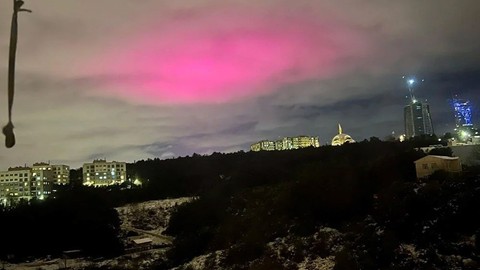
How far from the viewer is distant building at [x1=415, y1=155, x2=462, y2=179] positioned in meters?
40.3

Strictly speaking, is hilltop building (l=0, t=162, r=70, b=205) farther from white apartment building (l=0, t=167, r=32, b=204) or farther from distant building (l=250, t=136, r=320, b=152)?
distant building (l=250, t=136, r=320, b=152)

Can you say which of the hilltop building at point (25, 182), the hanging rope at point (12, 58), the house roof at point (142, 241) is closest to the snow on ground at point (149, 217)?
the house roof at point (142, 241)

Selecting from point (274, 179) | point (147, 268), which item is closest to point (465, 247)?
point (147, 268)

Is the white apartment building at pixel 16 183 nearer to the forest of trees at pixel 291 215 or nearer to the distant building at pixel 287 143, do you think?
the forest of trees at pixel 291 215

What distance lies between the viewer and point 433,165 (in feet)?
132

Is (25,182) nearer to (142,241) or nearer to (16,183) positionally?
(16,183)

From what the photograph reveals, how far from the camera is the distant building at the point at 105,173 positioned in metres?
136

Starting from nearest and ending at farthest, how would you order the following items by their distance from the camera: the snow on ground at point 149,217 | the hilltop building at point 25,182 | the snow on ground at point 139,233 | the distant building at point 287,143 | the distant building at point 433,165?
the distant building at point 433,165
the snow on ground at point 139,233
the snow on ground at point 149,217
the hilltop building at point 25,182
the distant building at point 287,143

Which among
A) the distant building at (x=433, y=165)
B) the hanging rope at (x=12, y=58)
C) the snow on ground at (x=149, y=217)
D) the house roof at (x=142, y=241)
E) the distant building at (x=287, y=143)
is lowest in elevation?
the house roof at (x=142, y=241)

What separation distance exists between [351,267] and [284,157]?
211ft

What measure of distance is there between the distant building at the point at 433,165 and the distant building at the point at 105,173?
106961 millimetres

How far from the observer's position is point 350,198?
1479 inches

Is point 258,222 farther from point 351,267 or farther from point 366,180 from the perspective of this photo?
point 351,267

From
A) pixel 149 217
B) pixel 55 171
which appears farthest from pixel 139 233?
pixel 55 171
